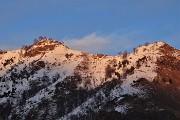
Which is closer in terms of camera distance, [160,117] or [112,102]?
[160,117]

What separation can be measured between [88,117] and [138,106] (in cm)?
2176

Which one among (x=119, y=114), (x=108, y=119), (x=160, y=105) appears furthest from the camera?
(x=160, y=105)

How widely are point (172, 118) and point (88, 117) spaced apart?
37.3 meters

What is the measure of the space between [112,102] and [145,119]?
27.9 m

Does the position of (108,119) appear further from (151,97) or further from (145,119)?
(151,97)

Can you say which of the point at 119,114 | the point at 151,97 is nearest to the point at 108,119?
the point at 119,114

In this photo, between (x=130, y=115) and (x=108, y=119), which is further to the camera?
(x=130, y=115)

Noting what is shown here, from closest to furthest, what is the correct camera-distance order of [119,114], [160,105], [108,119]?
[108,119]
[119,114]
[160,105]

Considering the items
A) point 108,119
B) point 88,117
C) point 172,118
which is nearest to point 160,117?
point 172,118

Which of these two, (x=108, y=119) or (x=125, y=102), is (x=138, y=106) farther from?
(x=108, y=119)

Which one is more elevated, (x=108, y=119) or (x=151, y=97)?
(x=151, y=97)

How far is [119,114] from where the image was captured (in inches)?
6939

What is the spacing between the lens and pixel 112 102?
7830 inches

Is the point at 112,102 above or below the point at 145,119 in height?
above
